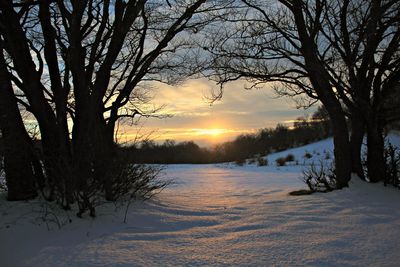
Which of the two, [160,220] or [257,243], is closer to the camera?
[257,243]

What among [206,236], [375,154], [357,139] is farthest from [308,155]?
[206,236]

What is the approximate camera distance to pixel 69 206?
17.5 feet

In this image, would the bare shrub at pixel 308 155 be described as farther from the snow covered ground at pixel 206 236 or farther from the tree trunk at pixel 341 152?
the snow covered ground at pixel 206 236

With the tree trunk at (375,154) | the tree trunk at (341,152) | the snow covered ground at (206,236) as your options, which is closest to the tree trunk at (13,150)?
the snow covered ground at (206,236)

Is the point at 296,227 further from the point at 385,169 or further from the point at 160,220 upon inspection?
the point at 385,169

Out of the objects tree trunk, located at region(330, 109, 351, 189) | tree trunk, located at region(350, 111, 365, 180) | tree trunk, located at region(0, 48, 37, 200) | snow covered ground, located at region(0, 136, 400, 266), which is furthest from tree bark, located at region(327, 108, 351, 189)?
tree trunk, located at region(0, 48, 37, 200)

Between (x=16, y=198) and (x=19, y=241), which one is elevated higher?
(x=16, y=198)

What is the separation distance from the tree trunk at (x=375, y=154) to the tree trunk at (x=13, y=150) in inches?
280

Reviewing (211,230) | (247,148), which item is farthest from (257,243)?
(247,148)

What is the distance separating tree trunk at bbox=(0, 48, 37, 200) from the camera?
5.62 meters

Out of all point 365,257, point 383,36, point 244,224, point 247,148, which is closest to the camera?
point 365,257

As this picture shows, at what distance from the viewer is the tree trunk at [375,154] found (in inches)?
321

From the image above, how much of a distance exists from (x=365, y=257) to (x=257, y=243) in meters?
1.18

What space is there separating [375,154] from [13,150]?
743 cm
